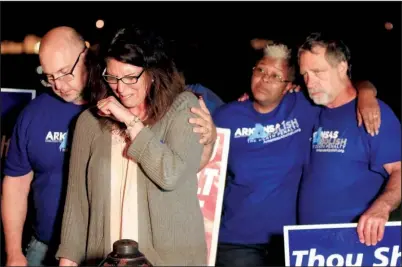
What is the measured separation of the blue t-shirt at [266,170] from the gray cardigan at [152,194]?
0.86 metres

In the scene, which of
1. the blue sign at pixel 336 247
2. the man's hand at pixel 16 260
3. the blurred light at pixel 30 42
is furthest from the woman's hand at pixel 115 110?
the blurred light at pixel 30 42

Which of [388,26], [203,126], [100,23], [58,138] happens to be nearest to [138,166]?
[203,126]

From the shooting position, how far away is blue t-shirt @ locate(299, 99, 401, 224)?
265 centimetres

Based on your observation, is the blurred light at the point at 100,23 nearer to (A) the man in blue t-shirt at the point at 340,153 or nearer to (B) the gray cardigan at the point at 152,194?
(A) the man in blue t-shirt at the point at 340,153

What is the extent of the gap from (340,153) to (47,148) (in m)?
1.26

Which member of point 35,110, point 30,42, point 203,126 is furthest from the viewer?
point 30,42

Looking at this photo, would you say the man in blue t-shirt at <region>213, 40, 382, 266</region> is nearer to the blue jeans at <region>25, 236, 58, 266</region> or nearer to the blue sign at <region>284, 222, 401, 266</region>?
the blue sign at <region>284, 222, 401, 266</region>

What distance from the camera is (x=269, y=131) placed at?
116 inches

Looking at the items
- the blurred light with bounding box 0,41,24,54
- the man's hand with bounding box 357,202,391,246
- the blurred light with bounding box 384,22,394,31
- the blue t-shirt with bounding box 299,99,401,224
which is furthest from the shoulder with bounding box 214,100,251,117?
the blurred light with bounding box 0,41,24,54

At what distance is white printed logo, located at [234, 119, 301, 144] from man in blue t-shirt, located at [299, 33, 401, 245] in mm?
122

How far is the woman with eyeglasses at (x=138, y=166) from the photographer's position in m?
1.97

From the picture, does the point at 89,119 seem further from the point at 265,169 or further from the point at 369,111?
the point at 369,111

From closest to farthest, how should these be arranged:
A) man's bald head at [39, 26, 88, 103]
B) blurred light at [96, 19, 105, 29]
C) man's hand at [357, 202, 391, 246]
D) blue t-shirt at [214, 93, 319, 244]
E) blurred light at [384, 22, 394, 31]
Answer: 1. man's hand at [357, 202, 391, 246]
2. man's bald head at [39, 26, 88, 103]
3. blue t-shirt at [214, 93, 319, 244]
4. blurred light at [384, 22, 394, 31]
5. blurred light at [96, 19, 105, 29]

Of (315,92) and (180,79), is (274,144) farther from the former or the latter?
(180,79)
